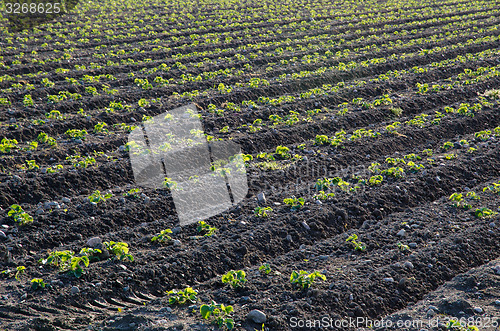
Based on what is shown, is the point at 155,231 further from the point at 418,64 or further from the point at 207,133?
the point at 418,64

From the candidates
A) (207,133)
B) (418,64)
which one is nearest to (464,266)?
(207,133)

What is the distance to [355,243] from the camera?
571cm

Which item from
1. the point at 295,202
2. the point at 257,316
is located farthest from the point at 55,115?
the point at 257,316

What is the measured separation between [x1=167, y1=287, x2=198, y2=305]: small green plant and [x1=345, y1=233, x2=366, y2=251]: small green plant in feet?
7.05

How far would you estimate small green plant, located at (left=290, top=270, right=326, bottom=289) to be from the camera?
4839 mm

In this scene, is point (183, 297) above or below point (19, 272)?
below

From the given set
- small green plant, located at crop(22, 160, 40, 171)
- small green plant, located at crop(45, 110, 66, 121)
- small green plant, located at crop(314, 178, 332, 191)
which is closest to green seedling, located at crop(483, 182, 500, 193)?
small green plant, located at crop(314, 178, 332, 191)

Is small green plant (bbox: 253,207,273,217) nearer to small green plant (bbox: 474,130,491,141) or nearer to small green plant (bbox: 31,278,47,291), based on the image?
small green plant (bbox: 31,278,47,291)

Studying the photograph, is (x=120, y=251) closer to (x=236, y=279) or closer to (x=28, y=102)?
(x=236, y=279)

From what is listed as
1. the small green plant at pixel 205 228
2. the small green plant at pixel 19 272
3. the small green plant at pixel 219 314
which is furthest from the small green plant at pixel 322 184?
the small green plant at pixel 19 272

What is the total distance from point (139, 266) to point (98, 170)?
9.33ft

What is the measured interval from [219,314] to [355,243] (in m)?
2.16

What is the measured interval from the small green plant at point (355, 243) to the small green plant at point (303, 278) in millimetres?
934

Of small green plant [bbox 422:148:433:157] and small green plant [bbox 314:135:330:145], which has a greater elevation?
small green plant [bbox 314:135:330:145]
